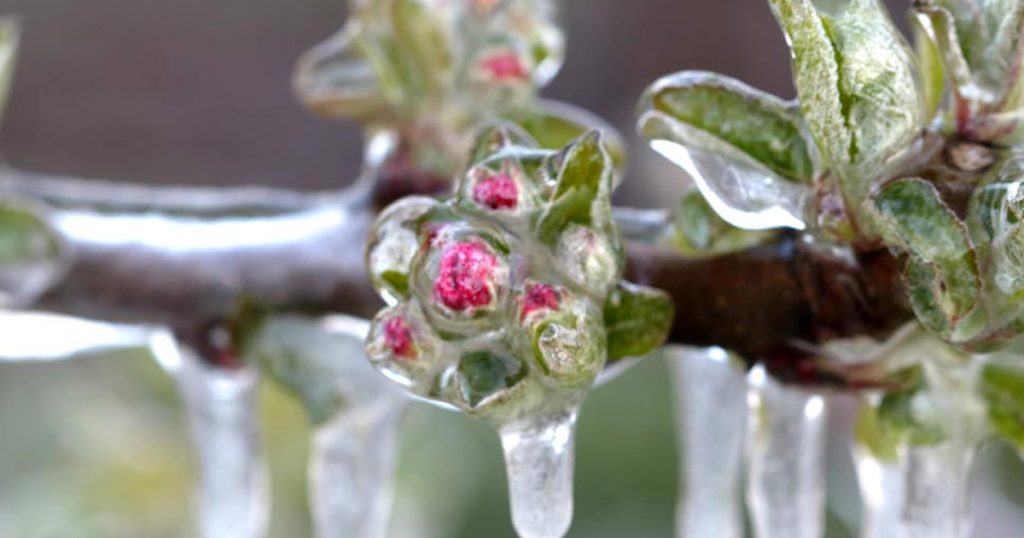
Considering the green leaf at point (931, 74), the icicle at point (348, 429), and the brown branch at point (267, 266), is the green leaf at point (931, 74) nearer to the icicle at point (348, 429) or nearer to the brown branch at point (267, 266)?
the brown branch at point (267, 266)

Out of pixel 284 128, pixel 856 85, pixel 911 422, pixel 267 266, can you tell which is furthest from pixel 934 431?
pixel 284 128

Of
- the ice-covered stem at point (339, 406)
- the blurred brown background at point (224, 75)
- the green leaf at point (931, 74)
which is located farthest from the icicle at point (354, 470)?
the blurred brown background at point (224, 75)

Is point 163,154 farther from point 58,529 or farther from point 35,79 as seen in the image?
point 58,529

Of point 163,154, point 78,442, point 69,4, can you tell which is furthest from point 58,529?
point 69,4

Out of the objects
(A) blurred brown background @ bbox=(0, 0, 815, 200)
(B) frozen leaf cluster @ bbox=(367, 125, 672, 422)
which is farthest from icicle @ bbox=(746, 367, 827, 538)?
(A) blurred brown background @ bbox=(0, 0, 815, 200)

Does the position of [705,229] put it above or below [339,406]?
above

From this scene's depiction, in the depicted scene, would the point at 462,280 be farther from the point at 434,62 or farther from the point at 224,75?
the point at 224,75
